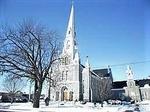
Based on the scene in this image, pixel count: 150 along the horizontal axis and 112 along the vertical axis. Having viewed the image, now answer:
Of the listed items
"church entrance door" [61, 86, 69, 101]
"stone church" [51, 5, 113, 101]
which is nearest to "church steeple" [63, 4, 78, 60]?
"stone church" [51, 5, 113, 101]

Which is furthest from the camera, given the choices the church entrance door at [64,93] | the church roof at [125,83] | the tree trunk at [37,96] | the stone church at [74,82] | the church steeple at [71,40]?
the church roof at [125,83]

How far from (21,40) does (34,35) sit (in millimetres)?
946

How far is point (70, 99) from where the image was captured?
104ft

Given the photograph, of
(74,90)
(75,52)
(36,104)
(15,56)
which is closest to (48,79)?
(36,104)

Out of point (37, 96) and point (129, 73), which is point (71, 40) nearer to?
point (129, 73)

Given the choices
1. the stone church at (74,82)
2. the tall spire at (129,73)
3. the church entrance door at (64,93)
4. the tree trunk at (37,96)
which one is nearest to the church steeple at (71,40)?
the stone church at (74,82)

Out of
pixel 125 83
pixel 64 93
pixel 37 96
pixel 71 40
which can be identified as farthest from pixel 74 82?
pixel 125 83

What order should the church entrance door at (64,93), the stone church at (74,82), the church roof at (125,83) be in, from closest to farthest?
the stone church at (74,82)
the church entrance door at (64,93)
the church roof at (125,83)

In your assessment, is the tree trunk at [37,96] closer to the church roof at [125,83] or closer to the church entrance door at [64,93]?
the church entrance door at [64,93]

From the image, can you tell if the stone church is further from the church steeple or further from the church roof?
the church roof

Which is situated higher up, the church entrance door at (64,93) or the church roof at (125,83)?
the church roof at (125,83)

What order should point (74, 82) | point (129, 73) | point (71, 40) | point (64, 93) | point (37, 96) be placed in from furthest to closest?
point (129, 73)
point (71, 40)
point (64, 93)
point (74, 82)
point (37, 96)

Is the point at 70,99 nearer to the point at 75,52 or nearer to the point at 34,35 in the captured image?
the point at 75,52

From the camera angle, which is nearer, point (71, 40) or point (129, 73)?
point (71, 40)
